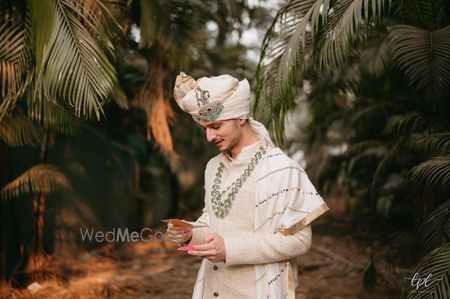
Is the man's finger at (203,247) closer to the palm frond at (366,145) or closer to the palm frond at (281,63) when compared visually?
the palm frond at (281,63)

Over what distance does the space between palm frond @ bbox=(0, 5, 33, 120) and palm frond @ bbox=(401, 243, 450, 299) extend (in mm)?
2847

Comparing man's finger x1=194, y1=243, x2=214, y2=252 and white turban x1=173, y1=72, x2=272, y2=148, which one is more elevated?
white turban x1=173, y1=72, x2=272, y2=148

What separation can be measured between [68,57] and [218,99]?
1466 millimetres

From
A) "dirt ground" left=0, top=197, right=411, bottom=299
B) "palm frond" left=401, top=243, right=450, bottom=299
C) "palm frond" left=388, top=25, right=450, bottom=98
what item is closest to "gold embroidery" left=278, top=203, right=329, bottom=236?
"palm frond" left=401, top=243, right=450, bottom=299

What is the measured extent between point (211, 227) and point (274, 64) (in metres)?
1.80

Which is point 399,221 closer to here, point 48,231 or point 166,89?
point 166,89

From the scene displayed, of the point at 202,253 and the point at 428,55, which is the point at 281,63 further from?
the point at 202,253

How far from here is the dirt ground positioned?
5.45m

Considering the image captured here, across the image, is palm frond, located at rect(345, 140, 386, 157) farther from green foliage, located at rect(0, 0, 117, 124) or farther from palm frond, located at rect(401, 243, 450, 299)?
green foliage, located at rect(0, 0, 117, 124)

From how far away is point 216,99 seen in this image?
2389 mm

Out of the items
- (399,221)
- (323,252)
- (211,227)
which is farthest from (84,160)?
(211,227)

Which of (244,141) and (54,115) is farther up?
(54,115)

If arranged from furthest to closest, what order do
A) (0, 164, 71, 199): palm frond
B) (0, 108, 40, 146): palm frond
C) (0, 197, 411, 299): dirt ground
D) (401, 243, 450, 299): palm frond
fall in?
(0, 197, 411, 299): dirt ground < (0, 164, 71, 199): palm frond < (0, 108, 40, 146): palm frond < (401, 243, 450, 299): palm frond

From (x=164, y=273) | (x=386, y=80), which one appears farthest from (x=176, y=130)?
(x=386, y=80)
